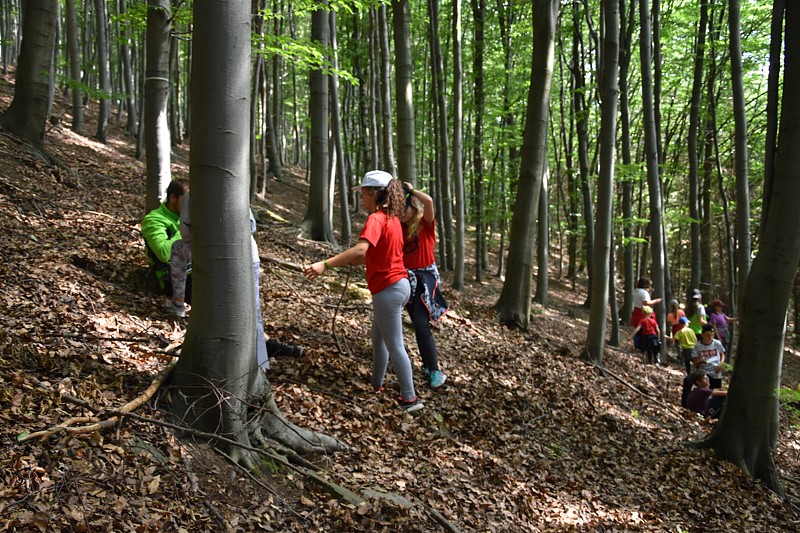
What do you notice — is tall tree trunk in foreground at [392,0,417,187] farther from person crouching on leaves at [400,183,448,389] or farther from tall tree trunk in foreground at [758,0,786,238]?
tall tree trunk in foreground at [758,0,786,238]

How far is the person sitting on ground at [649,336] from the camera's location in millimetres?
11688

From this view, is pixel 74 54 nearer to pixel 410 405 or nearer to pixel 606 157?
pixel 606 157

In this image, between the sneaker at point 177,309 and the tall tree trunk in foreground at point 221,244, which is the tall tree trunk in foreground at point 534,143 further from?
the tall tree trunk in foreground at point 221,244

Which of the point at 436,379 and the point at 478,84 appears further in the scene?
the point at 478,84

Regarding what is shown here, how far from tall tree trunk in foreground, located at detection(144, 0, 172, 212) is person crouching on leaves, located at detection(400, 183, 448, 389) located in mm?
3292

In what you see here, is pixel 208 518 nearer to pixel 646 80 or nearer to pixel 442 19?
pixel 646 80

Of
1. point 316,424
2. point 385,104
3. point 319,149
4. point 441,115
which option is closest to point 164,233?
point 316,424

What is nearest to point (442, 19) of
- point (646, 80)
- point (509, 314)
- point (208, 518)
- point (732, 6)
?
point (646, 80)

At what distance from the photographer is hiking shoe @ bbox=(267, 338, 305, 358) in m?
5.35

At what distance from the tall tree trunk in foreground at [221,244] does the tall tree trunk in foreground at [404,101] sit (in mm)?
5846

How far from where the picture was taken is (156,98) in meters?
6.75

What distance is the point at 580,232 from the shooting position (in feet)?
60.5

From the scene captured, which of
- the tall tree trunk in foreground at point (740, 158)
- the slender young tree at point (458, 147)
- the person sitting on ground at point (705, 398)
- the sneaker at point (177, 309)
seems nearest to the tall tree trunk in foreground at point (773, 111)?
the tall tree trunk in foreground at point (740, 158)

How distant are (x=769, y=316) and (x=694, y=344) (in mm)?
4661
